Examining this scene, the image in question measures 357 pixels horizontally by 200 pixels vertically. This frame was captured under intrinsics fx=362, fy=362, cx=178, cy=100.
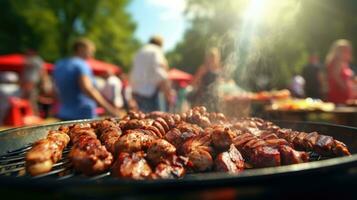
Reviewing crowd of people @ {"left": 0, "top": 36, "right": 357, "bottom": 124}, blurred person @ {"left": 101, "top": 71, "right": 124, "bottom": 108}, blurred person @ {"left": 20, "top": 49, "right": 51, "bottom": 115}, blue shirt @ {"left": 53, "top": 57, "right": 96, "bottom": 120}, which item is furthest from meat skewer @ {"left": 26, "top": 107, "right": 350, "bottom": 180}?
blurred person @ {"left": 20, "top": 49, "right": 51, "bottom": 115}

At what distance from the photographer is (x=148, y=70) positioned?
6516mm

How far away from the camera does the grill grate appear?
5.91 ft

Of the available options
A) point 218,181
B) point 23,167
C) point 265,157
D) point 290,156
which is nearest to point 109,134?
point 23,167

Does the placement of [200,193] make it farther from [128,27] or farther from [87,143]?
[128,27]

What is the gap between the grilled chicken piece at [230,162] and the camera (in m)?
1.78

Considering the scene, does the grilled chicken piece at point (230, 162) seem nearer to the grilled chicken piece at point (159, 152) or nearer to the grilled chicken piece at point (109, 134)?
the grilled chicken piece at point (159, 152)

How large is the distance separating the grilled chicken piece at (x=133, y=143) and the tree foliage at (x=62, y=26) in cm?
3412

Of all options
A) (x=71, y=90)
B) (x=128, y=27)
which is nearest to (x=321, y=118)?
(x=71, y=90)

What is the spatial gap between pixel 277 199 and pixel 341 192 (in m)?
0.26

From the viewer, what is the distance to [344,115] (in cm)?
614

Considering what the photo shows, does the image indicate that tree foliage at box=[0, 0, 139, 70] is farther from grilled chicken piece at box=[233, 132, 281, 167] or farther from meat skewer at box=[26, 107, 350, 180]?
grilled chicken piece at box=[233, 132, 281, 167]

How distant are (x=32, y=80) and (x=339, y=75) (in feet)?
36.5

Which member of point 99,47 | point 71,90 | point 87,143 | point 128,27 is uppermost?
point 128,27

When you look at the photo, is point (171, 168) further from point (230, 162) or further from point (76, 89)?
point (76, 89)
